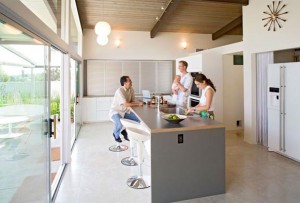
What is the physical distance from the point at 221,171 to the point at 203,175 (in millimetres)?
252

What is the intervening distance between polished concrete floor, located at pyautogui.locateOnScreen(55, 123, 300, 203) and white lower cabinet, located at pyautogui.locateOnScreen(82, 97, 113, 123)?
2641 mm

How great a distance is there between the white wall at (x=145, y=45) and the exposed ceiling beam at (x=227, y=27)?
0.85 ft

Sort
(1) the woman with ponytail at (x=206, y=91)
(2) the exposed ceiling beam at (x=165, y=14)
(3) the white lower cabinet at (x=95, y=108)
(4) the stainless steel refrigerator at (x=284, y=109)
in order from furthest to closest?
(3) the white lower cabinet at (x=95, y=108) < (2) the exposed ceiling beam at (x=165, y=14) < (4) the stainless steel refrigerator at (x=284, y=109) < (1) the woman with ponytail at (x=206, y=91)

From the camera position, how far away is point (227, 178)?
3.16m

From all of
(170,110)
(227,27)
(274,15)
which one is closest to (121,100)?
(170,110)

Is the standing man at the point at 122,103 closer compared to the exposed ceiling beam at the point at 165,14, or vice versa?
the standing man at the point at 122,103

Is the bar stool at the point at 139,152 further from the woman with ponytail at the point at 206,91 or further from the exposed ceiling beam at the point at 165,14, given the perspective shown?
the exposed ceiling beam at the point at 165,14

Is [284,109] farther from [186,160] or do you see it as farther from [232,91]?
[186,160]

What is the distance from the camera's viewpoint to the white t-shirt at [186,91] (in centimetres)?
390

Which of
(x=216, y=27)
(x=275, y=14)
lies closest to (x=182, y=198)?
(x=275, y=14)

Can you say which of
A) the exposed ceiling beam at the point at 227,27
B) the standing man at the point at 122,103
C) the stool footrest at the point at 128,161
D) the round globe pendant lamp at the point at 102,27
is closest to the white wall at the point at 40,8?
the round globe pendant lamp at the point at 102,27

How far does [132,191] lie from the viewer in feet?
9.27

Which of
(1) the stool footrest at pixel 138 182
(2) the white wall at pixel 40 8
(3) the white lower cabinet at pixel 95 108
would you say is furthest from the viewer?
(3) the white lower cabinet at pixel 95 108

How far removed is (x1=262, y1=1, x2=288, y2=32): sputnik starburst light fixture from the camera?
393cm
